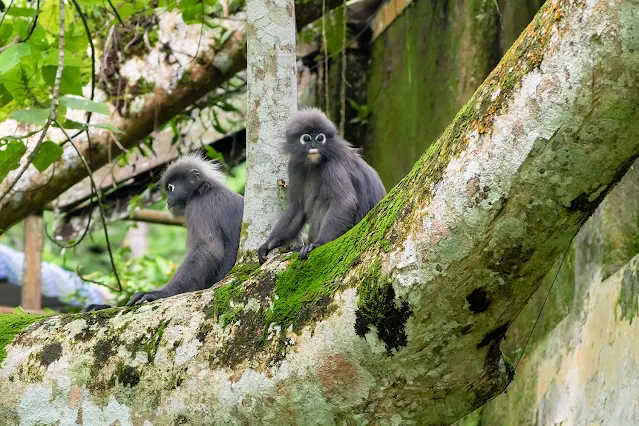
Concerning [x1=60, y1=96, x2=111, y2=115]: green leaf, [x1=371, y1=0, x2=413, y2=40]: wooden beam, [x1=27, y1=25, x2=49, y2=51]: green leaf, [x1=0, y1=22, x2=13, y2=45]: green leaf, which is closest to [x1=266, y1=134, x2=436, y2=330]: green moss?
A: [x1=60, y1=96, x2=111, y2=115]: green leaf

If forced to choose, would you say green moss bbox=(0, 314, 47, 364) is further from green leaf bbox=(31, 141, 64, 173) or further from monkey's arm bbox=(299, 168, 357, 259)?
monkey's arm bbox=(299, 168, 357, 259)

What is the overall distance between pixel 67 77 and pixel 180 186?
1.68 meters

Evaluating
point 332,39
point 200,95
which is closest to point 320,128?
point 200,95

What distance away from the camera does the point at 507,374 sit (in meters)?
2.36

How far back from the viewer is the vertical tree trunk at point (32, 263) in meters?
7.63

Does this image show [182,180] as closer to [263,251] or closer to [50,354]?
[263,251]

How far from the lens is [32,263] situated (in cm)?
771

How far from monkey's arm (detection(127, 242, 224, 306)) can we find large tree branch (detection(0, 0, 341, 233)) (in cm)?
128

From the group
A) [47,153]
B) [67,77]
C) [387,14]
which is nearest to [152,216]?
[387,14]

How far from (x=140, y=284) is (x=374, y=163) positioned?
9.61 ft

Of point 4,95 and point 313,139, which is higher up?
point 4,95

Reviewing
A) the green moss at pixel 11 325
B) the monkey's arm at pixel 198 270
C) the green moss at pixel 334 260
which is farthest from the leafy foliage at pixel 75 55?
the green moss at pixel 334 260

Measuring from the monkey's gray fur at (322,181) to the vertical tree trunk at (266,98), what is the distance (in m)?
0.64

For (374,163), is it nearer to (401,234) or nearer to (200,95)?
(200,95)
